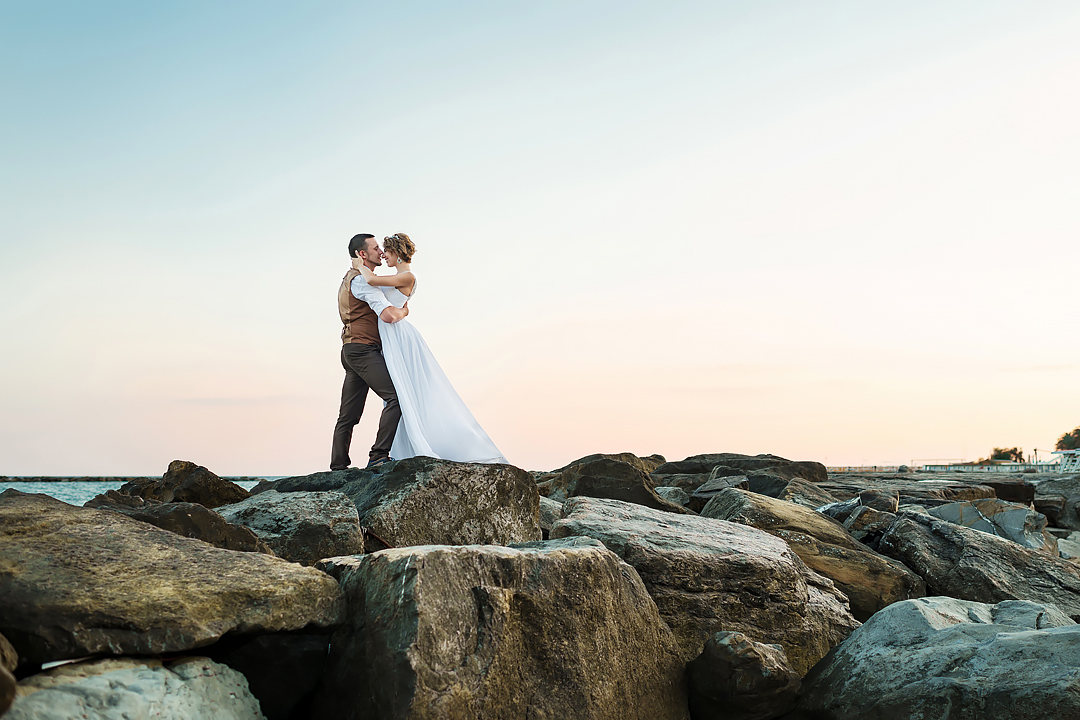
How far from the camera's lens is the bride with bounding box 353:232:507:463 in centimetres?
690

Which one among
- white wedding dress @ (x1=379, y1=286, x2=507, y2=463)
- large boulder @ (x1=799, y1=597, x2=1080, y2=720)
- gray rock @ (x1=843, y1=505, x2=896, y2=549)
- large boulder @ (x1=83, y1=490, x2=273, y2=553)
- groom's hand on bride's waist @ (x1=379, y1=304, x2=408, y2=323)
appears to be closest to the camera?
large boulder @ (x1=799, y1=597, x2=1080, y2=720)

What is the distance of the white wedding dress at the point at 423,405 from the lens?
22.6 ft

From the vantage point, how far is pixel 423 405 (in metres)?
7.13

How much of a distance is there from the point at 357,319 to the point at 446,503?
2.37 meters

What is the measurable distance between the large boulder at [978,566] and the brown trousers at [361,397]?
4.47 m

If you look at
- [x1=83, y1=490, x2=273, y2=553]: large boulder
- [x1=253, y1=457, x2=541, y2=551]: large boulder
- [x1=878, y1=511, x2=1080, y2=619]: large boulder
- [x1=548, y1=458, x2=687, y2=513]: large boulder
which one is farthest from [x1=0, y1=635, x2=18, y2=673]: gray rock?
[x1=878, y1=511, x2=1080, y2=619]: large boulder

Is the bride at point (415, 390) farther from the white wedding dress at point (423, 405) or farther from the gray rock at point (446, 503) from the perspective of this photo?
the gray rock at point (446, 503)

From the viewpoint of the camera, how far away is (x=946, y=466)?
3903cm

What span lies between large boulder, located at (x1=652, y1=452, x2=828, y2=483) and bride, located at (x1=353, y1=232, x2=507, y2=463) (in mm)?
9854

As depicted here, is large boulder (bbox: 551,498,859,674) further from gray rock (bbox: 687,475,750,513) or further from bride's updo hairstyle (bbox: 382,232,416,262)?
gray rock (bbox: 687,475,750,513)

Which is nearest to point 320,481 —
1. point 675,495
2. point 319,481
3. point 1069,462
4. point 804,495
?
point 319,481

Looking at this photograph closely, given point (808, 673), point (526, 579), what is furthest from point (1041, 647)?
point (526, 579)

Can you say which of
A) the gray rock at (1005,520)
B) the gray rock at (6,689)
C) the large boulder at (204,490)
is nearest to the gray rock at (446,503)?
the large boulder at (204,490)

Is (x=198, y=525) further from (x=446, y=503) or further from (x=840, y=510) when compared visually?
(x=840, y=510)
